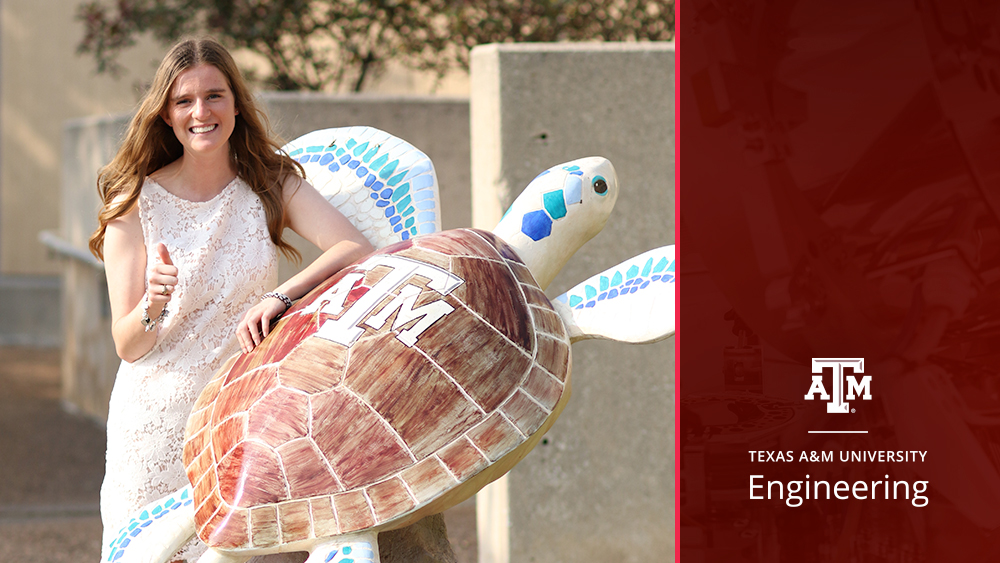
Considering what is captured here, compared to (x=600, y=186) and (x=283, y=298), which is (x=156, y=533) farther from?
(x=600, y=186)

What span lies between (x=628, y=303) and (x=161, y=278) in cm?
80

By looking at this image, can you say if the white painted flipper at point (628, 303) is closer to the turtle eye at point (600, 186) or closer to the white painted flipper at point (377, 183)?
the turtle eye at point (600, 186)

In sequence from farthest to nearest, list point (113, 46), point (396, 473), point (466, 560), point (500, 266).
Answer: point (113, 46), point (466, 560), point (500, 266), point (396, 473)

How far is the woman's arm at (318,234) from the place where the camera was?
70.1 inches

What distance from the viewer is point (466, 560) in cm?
374

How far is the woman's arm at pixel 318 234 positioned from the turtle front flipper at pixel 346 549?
46 cm

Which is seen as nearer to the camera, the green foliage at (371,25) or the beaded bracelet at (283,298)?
the beaded bracelet at (283,298)

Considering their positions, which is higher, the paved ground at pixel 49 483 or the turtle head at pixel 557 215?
the turtle head at pixel 557 215
